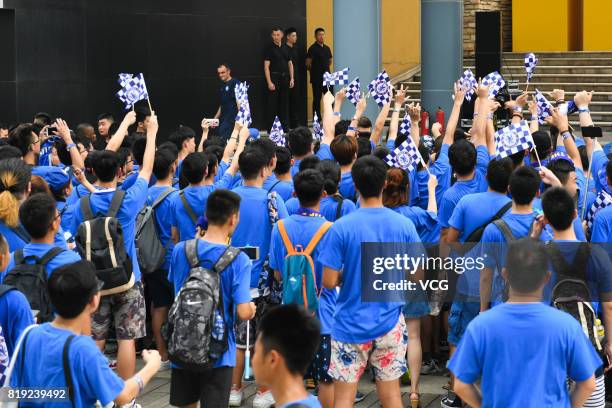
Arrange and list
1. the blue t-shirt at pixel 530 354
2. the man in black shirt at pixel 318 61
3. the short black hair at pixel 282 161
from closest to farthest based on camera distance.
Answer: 1. the blue t-shirt at pixel 530 354
2. the short black hair at pixel 282 161
3. the man in black shirt at pixel 318 61

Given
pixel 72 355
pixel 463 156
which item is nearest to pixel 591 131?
pixel 463 156

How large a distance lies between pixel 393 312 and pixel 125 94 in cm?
552

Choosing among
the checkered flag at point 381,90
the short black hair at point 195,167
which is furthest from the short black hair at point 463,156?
the checkered flag at point 381,90

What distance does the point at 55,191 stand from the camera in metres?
8.57

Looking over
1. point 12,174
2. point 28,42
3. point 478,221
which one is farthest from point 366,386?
point 28,42

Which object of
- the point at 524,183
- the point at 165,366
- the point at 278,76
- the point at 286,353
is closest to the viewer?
the point at 286,353

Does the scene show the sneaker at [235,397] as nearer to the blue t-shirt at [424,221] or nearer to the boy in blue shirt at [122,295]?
the boy in blue shirt at [122,295]

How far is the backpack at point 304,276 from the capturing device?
23.6ft

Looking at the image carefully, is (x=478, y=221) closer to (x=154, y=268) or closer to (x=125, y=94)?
(x=154, y=268)

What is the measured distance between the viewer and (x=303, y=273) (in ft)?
23.6

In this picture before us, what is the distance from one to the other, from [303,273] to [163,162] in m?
2.13

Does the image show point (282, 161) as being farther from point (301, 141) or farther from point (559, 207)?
point (559, 207)

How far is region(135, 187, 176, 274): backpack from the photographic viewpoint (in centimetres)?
884

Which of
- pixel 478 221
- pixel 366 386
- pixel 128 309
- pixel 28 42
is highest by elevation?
pixel 28 42
